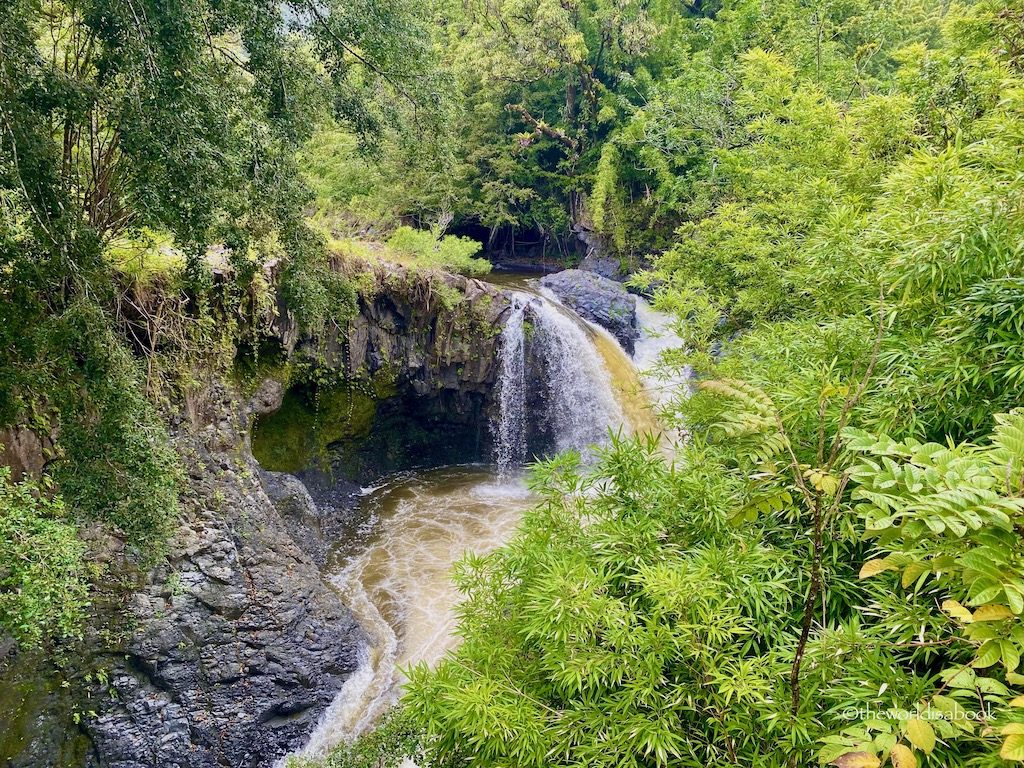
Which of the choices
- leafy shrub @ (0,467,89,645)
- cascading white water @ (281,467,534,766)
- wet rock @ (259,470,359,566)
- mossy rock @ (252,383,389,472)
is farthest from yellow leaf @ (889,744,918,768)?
mossy rock @ (252,383,389,472)

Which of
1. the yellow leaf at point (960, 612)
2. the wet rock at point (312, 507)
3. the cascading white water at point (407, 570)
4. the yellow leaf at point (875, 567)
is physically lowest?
the cascading white water at point (407, 570)

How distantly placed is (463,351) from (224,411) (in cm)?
535

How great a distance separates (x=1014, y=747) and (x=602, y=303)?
14.0 m

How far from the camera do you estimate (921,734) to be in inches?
47.6

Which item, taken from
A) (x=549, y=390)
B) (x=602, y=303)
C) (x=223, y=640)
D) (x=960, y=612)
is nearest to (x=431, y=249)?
(x=549, y=390)

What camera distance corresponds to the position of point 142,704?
5441 millimetres

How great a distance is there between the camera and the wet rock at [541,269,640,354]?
14406 mm

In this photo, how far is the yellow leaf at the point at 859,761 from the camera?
128cm

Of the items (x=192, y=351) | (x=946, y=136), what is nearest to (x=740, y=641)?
(x=946, y=136)

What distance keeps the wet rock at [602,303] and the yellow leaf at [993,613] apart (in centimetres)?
1300

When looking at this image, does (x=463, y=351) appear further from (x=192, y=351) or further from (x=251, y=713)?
(x=251, y=713)

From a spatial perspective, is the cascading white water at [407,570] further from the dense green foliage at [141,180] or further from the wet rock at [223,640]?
the dense green foliage at [141,180]

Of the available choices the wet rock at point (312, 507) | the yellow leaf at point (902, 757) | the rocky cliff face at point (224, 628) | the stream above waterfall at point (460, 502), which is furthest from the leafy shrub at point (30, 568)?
the yellow leaf at point (902, 757)

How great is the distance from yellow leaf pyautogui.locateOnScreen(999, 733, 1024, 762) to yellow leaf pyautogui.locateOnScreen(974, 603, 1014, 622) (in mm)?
234
